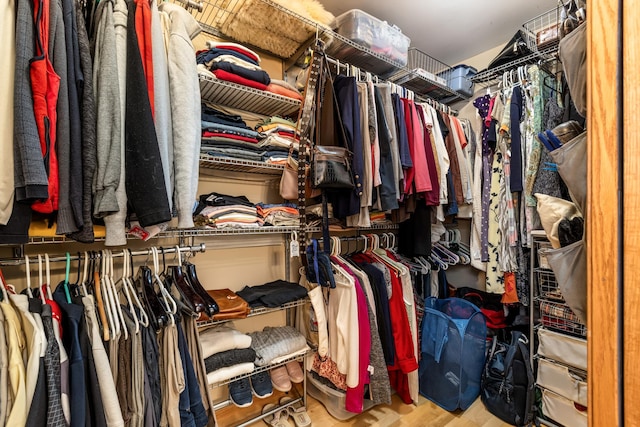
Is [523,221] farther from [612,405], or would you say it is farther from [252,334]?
[252,334]

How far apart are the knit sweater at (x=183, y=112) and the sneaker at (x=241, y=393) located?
91cm

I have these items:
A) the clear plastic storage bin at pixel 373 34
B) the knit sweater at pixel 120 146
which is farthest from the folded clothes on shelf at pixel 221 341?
the clear plastic storage bin at pixel 373 34

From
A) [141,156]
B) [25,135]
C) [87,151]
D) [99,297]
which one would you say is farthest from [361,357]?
[25,135]

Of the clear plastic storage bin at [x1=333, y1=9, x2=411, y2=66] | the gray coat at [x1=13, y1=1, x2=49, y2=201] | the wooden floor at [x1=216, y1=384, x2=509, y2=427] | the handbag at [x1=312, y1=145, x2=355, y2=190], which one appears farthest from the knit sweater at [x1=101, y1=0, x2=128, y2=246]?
the wooden floor at [x1=216, y1=384, x2=509, y2=427]

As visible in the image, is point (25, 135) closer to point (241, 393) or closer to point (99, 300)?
point (99, 300)

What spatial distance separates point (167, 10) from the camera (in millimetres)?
1104

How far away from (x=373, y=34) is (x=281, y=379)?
2.07m

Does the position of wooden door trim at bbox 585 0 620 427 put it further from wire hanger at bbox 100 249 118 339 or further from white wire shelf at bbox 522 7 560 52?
white wire shelf at bbox 522 7 560 52

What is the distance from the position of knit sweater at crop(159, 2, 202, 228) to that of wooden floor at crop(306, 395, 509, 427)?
139 centimetres

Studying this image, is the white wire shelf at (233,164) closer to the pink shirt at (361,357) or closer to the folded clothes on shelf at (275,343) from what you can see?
the pink shirt at (361,357)

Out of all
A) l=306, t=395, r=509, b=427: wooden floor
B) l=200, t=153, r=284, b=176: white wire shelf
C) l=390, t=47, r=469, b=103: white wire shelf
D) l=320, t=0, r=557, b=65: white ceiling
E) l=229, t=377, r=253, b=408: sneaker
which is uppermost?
l=320, t=0, r=557, b=65: white ceiling

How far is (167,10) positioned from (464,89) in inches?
82.9

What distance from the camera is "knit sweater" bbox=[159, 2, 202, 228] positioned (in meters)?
1.03

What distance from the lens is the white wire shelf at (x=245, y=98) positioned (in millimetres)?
1380
